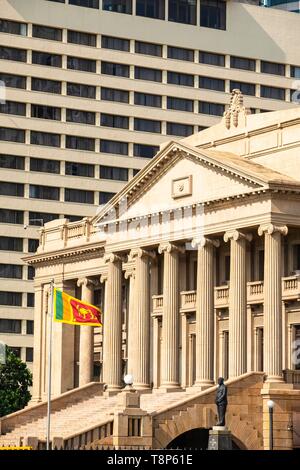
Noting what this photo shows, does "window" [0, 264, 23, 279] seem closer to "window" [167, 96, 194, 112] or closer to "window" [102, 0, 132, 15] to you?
"window" [167, 96, 194, 112]

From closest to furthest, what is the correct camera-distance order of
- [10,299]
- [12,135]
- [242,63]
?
[10,299], [12,135], [242,63]

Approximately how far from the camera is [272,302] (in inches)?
3408

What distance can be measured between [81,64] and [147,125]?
29.8ft

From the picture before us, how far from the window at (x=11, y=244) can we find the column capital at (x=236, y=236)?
191ft

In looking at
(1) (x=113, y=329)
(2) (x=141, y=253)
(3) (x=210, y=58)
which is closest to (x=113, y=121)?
(3) (x=210, y=58)

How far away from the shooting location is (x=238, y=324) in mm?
88438

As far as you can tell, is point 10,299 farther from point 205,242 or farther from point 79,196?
point 205,242

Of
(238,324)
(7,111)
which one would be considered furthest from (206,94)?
(238,324)

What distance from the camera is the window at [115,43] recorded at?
15025cm

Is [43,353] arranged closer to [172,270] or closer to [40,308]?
[40,308]

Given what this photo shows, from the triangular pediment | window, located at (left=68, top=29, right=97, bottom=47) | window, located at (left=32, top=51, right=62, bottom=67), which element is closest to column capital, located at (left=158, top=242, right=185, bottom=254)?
the triangular pediment

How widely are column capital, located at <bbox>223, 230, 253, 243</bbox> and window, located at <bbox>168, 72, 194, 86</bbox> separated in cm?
6402

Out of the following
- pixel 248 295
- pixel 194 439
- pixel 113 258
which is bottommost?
pixel 194 439

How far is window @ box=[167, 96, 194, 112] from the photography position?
15200cm
